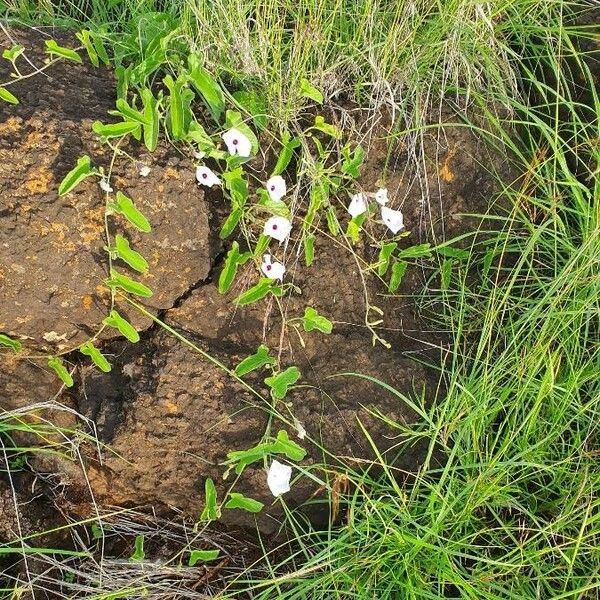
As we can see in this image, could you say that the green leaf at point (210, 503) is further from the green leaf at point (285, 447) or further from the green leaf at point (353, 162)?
the green leaf at point (353, 162)

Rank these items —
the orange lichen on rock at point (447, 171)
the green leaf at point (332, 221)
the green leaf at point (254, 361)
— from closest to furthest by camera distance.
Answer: the green leaf at point (254, 361) < the green leaf at point (332, 221) < the orange lichen on rock at point (447, 171)

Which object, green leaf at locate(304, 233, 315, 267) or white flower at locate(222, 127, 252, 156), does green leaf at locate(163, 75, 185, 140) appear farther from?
green leaf at locate(304, 233, 315, 267)

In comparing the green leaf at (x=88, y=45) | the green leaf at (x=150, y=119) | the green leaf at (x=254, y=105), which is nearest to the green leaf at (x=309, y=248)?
the green leaf at (x=254, y=105)

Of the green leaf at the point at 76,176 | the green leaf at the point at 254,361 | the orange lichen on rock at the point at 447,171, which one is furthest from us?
the orange lichen on rock at the point at 447,171

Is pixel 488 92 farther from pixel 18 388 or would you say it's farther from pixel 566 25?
pixel 18 388

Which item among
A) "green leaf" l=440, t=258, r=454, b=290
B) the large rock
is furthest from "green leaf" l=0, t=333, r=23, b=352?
"green leaf" l=440, t=258, r=454, b=290

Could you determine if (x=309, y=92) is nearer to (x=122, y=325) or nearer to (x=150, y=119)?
(x=150, y=119)
